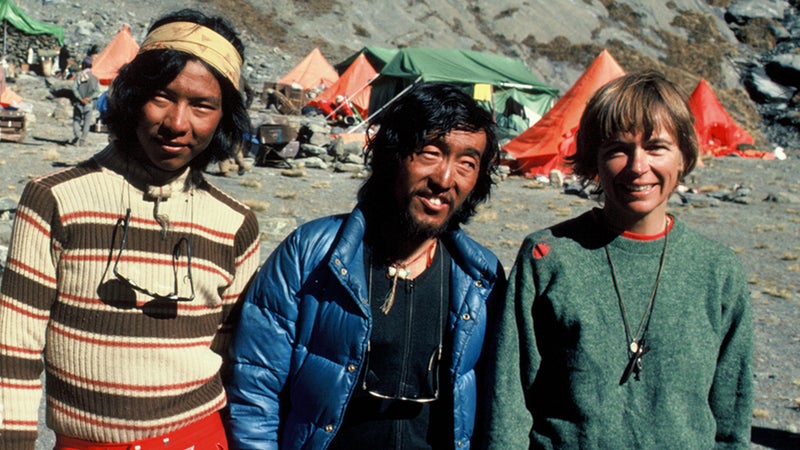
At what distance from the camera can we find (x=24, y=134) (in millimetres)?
13859

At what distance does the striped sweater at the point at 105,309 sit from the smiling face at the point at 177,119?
0.21 ft

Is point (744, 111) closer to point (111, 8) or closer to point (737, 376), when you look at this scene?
point (111, 8)

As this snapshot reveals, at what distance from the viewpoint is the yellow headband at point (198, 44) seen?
6.39ft

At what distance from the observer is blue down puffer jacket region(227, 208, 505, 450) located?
1971mm

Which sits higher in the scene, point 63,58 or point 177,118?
point 63,58

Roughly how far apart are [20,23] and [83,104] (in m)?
15.0

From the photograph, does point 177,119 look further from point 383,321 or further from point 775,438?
point 775,438

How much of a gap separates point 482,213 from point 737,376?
8.96m

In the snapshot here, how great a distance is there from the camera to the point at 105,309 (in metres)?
1.84

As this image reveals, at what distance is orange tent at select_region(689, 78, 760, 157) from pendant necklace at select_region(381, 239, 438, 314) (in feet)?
60.6

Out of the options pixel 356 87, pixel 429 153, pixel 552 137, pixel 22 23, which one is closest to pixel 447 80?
pixel 356 87

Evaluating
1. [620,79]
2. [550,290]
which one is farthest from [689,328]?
[620,79]

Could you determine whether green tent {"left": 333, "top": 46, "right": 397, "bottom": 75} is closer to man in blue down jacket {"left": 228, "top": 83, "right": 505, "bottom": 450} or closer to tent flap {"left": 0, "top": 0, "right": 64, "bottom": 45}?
tent flap {"left": 0, "top": 0, "right": 64, "bottom": 45}

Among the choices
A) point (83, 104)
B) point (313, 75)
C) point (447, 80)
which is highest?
point (447, 80)
